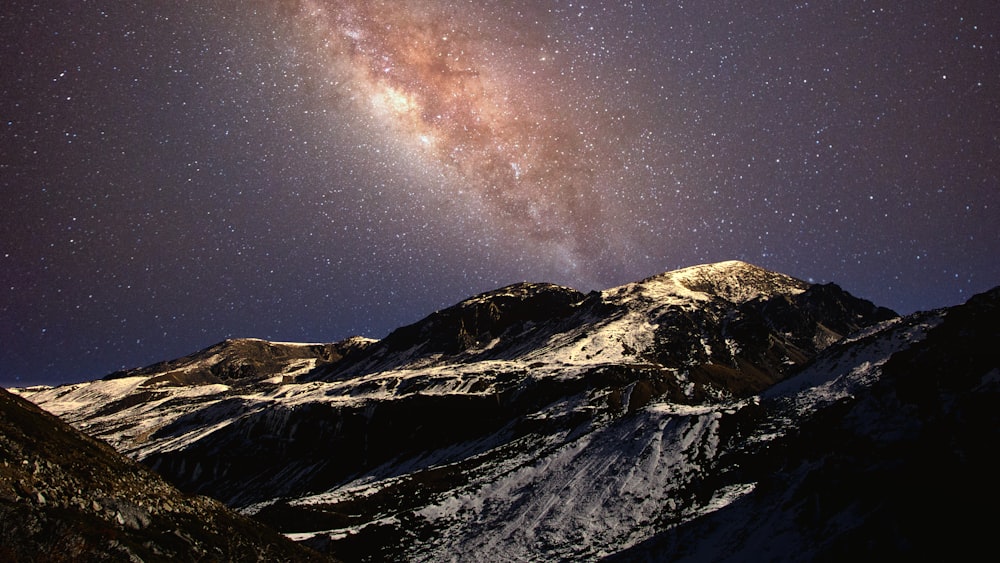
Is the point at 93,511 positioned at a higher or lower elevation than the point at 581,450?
higher

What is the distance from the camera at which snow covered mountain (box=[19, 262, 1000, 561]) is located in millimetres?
47406

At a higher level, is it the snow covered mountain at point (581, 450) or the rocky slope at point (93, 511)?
the rocky slope at point (93, 511)

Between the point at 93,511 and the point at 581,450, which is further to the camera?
the point at 581,450

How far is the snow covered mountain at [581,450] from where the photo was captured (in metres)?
47.4

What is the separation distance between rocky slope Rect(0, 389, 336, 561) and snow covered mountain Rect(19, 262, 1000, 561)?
32.1 m

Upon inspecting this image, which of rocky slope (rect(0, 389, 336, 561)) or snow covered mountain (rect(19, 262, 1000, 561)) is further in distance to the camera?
snow covered mountain (rect(19, 262, 1000, 561))

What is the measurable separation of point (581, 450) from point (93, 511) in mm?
62907

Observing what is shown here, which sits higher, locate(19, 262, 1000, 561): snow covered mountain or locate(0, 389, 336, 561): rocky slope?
locate(0, 389, 336, 561): rocky slope

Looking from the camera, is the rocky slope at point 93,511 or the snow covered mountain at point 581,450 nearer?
the rocky slope at point 93,511

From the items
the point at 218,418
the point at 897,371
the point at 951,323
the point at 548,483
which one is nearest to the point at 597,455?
the point at 548,483

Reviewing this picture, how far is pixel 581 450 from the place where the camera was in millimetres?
76438

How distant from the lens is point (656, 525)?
52.4 metres

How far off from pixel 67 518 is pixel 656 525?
48009 mm

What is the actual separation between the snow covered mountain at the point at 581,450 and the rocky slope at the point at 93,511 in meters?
32.1
